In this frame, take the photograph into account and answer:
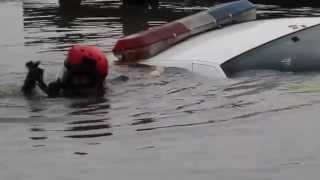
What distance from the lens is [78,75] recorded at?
8.38 m

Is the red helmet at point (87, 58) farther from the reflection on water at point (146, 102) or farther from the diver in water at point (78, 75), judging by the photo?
the reflection on water at point (146, 102)

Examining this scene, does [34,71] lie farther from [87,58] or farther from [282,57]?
[282,57]

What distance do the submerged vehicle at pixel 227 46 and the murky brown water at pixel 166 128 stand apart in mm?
138

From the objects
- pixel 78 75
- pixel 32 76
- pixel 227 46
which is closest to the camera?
pixel 78 75

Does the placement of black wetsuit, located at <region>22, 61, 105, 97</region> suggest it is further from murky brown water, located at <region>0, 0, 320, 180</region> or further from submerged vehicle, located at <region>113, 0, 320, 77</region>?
submerged vehicle, located at <region>113, 0, 320, 77</region>

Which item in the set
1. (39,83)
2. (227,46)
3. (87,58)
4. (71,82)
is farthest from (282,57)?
A: (39,83)

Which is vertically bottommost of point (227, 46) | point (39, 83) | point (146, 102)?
point (146, 102)

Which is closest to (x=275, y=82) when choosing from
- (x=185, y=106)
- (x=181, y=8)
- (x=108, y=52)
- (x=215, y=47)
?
(x=215, y=47)

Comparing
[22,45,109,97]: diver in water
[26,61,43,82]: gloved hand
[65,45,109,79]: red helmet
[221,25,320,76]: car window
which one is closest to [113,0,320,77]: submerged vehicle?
[221,25,320,76]: car window

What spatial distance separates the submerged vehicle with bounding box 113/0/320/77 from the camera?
899 cm

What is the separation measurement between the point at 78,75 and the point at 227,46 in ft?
5.81

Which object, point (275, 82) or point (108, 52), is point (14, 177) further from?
point (108, 52)

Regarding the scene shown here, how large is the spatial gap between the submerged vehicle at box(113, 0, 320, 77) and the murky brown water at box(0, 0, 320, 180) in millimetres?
138

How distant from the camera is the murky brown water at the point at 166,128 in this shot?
5.89 meters
